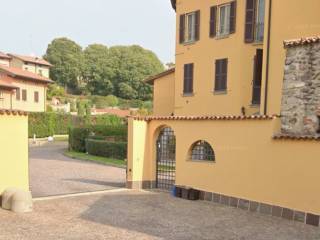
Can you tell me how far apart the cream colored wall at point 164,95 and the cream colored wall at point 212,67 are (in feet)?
13.6

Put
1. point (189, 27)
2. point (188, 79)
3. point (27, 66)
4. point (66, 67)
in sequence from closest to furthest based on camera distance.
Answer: point (188, 79) → point (189, 27) → point (27, 66) → point (66, 67)

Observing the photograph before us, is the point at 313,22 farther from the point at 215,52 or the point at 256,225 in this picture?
the point at 256,225

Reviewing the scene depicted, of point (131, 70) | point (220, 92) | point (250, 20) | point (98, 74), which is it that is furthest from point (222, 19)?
point (131, 70)

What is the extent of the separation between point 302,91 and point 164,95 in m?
18.7

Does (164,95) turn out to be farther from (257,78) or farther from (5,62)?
(5,62)

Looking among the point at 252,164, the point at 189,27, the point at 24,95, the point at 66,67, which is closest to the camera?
the point at 252,164

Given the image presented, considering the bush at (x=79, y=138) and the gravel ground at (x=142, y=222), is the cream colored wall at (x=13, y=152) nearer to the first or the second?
Answer: the gravel ground at (x=142, y=222)

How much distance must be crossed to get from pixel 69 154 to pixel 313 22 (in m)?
18.0

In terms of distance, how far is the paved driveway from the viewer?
14.1m

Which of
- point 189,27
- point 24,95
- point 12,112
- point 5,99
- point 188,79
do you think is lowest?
point 12,112

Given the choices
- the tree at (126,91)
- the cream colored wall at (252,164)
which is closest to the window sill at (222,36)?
the cream colored wall at (252,164)

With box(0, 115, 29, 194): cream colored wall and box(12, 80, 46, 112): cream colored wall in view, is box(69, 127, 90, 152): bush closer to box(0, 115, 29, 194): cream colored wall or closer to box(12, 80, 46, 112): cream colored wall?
box(0, 115, 29, 194): cream colored wall

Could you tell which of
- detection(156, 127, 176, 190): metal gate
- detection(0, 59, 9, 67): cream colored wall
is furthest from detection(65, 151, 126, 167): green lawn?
detection(0, 59, 9, 67): cream colored wall

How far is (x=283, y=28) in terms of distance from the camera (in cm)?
1538
